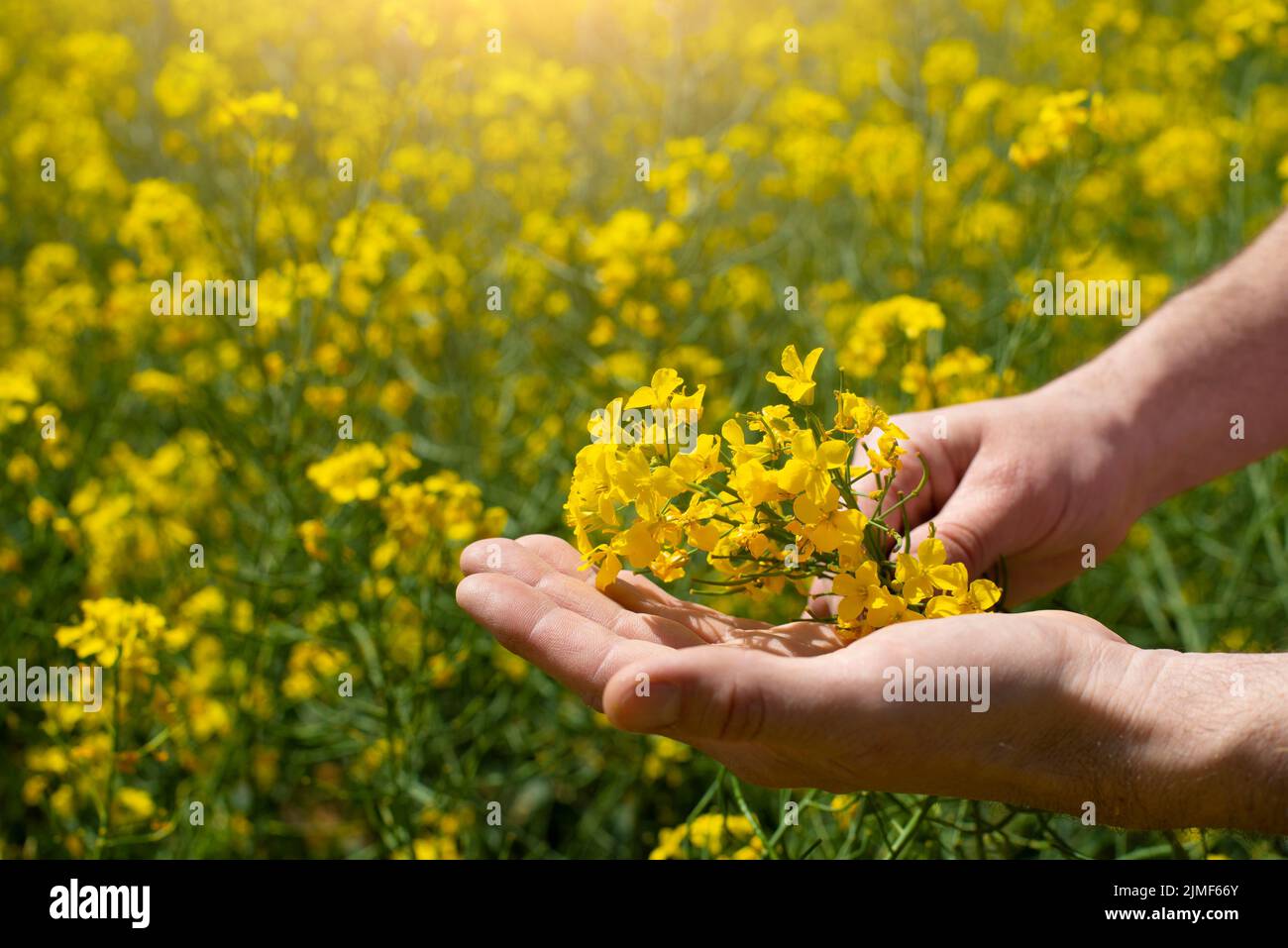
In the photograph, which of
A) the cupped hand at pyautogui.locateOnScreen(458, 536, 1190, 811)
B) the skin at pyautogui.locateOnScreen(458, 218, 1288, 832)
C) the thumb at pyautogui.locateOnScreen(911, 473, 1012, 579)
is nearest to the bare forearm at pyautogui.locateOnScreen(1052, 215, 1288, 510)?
the skin at pyautogui.locateOnScreen(458, 218, 1288, 832)

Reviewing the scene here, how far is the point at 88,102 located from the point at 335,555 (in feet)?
8.36

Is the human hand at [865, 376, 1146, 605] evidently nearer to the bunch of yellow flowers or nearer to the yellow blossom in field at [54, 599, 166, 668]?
the bunch of yellow flowers

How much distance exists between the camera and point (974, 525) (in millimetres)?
1403

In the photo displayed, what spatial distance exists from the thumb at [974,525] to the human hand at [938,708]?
9.8 inches

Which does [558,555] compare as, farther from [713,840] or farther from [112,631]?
[112,631]

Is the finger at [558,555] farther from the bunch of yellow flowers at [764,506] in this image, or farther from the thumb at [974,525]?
the thumb at [974,525]

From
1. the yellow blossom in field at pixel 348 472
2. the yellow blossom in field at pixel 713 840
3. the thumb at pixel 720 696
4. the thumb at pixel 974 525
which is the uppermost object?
the yellow blossom in field at pixel 348 472

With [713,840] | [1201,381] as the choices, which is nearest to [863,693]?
[713,840]

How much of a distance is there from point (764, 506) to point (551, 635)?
24 centimetres

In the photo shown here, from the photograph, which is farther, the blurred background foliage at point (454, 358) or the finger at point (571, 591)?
the blurred background foliage at point (454, 358)

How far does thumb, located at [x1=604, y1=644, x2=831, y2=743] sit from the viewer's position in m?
0.90

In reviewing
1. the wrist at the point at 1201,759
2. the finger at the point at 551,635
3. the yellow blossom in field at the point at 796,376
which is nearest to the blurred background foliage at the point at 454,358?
the wrist at the point at 1201,759

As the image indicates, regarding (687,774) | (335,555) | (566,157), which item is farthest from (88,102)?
(687,774)

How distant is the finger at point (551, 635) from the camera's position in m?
1.08
